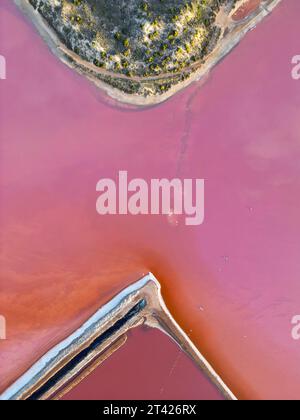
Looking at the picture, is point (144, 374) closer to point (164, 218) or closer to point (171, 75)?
point (164, 218)

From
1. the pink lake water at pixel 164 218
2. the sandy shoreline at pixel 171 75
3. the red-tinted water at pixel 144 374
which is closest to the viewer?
the sandy shoreline at pixel 171 75

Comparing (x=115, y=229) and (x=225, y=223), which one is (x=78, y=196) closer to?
(x=115, y=229)

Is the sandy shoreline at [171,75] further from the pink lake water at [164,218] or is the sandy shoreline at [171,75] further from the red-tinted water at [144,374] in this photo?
the red-tinted water at [144,374]

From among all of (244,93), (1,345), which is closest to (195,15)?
(244,93)

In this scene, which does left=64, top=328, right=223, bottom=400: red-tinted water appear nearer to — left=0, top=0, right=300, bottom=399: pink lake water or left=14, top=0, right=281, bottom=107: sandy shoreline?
left=0, top=0, right=300, bottom=399: pink lake water

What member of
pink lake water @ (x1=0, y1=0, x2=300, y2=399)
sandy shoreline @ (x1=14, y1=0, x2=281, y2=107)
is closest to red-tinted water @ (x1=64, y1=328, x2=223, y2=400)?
pink lake water @ (x1=0, y1=0, x2=300, y2=399)

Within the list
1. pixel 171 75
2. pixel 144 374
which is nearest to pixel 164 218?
→ pixel 171 75

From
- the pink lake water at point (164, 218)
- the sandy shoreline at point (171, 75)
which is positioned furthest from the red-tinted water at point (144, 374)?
the sandy shoreline at point (171, 75)

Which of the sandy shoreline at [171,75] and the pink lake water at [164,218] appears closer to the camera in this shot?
the sandy shoreline at [171,75]
